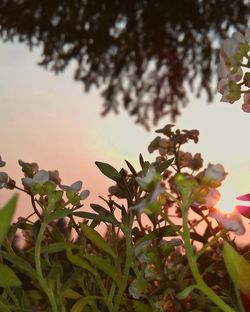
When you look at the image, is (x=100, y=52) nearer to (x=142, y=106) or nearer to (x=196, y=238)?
(x=142, y=106)

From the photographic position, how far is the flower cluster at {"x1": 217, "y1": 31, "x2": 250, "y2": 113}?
38 cm

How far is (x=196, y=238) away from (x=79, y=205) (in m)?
0.14

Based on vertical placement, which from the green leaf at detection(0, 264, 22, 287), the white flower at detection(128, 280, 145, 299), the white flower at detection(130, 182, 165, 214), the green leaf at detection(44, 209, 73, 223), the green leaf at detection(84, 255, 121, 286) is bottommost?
the green leaf at detection(0, 264, 22, 287)

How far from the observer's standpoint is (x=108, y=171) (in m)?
0.46

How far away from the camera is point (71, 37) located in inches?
135

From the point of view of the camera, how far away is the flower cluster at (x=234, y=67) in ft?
1.24

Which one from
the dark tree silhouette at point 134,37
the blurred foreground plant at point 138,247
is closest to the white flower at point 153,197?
the blurred foreground plant at point 138,247

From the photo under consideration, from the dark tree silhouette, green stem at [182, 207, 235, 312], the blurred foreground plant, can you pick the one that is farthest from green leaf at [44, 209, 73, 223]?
the dark tree silhouette

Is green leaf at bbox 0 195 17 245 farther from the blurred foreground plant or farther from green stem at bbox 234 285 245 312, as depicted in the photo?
green stem at bbox 234 285 245 312

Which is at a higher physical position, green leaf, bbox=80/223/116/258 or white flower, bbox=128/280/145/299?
green leaf, bbox=80/223/116/258

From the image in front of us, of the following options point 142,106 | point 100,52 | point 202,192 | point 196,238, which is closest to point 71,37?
point 100,52

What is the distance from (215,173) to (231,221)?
0.02 meters

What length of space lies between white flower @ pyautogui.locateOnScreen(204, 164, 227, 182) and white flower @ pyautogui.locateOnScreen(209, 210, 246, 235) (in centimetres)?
2

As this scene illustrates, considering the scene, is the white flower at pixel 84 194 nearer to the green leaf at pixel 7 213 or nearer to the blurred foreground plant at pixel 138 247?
the blurred foreground plant at pixel 138 247
